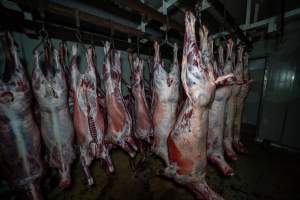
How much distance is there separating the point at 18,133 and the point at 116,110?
1.08 m

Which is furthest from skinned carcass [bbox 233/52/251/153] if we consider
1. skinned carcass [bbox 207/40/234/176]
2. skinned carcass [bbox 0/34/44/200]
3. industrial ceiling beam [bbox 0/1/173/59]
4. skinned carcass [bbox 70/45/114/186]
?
skinned carcass [bbox 0/34/44/200]

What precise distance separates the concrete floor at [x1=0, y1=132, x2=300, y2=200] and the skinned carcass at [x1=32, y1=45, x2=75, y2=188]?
1.64 ft

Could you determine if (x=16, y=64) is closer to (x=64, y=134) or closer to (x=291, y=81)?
(x=64, y=134)

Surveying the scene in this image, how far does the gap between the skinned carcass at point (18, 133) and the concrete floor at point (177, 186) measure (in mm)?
573

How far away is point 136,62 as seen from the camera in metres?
2.27

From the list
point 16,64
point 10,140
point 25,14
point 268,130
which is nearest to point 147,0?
point 25,14

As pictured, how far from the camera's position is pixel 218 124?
195cm

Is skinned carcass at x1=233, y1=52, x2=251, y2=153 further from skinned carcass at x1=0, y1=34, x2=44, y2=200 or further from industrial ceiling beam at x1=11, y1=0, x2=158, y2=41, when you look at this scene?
skinned carcass at x1=0, y1=34, x2=44, y2=200

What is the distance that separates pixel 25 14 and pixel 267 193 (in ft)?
13.6

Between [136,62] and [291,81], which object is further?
[291,81]

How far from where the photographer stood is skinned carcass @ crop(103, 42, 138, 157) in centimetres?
208

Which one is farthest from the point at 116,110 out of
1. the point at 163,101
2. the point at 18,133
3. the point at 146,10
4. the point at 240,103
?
the point at 240,103

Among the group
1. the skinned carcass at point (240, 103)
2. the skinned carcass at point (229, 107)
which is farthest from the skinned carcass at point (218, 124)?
the skinned carcass at point (240, 103)

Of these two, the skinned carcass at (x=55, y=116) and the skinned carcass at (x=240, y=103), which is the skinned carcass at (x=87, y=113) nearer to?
the skinned carcass at (x=55, y=116)
